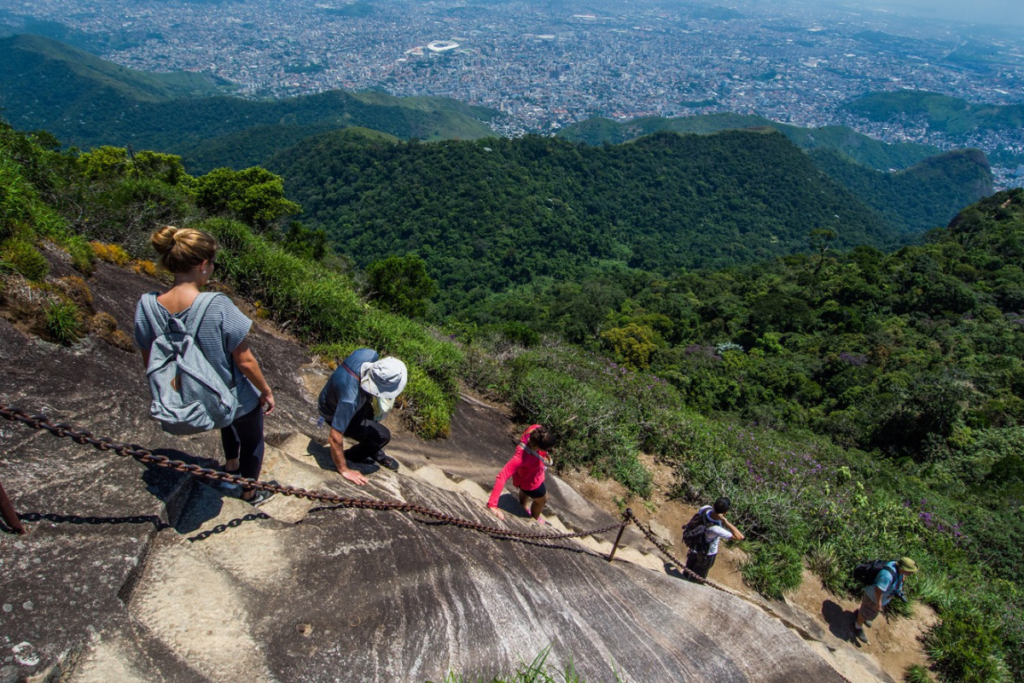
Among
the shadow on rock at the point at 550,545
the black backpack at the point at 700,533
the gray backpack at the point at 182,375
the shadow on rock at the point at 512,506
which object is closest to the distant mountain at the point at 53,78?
the shadow on rock at the point at 512,506

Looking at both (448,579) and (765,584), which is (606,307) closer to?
(765,584)

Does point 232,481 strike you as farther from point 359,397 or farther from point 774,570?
point 774,570

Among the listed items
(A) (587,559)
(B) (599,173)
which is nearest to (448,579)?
(A) (587,559)

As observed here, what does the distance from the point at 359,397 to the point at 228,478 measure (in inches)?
55.1

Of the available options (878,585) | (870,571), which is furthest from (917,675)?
(870,571)

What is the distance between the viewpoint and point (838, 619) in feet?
21.9

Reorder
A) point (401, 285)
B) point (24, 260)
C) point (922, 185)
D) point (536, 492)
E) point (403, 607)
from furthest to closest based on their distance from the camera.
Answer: point (922, 185) → point (401, 285) → point (536, 492) → point (24, 260) → point (403, 607)

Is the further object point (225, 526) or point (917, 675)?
point (917, 675)

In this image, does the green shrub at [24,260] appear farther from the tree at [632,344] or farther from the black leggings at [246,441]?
the tree at [632,344]

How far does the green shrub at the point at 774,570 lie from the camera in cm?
666

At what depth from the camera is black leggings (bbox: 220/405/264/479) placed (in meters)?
3.46

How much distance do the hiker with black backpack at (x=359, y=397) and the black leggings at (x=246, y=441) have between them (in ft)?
2.26

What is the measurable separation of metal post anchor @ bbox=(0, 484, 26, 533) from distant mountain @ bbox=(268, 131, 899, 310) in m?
63.2

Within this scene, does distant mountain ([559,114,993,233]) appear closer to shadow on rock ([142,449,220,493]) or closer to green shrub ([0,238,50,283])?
green shrub ([0,238,50,283])
